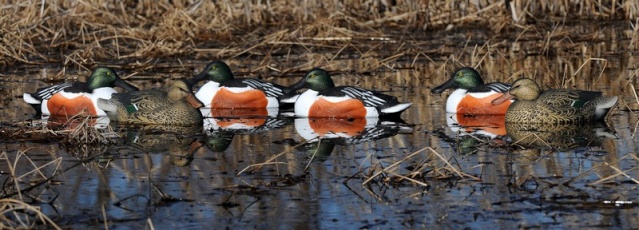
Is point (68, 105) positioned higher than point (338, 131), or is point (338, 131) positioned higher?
point (68, 105)

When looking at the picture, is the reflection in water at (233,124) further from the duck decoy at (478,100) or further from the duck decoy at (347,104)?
the duck decoy at (478,100)

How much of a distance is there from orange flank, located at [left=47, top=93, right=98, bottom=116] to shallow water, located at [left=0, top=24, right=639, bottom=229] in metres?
0.30

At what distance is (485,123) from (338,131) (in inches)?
46.9

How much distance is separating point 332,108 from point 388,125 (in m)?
0.64

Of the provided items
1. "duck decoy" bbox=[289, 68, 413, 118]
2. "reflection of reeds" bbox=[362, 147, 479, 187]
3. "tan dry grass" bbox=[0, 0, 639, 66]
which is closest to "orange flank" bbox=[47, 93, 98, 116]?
"duck decoy" bbox=[289, 68, 413, 118]

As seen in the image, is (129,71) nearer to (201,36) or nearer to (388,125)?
(201,36)

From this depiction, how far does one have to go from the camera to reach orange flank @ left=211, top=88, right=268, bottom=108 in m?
10.4

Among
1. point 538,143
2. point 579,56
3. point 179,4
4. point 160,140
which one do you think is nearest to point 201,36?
point 179,4

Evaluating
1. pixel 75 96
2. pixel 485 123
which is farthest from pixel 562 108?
pixel 75 96

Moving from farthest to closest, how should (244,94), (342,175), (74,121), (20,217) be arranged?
(244,94), (74,121), (342,175), (20,217)

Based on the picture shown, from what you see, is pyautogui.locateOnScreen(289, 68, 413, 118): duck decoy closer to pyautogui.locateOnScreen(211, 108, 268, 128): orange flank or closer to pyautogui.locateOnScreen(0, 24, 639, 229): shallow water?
pyautogui.locateOnScreen(0, 24, 639, 229): shallow water

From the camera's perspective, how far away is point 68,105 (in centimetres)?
998

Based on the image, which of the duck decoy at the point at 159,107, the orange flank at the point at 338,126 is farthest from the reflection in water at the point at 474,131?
the duck decoy at the point at 159,107

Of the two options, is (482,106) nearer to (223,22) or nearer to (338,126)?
(338,126)
